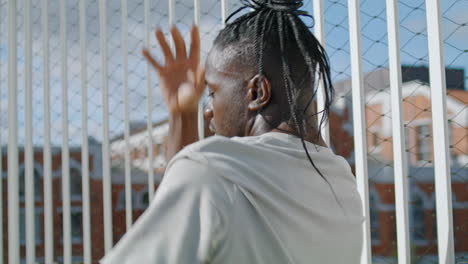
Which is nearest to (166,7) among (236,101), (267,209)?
(236,101)

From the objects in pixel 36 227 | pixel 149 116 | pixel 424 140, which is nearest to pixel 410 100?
pixel 424 140

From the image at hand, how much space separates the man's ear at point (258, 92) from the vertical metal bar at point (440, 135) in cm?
62

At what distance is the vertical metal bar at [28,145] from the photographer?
7.17 ft

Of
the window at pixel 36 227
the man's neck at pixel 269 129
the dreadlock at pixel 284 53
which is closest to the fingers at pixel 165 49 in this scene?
the dreadlock at pixel 284 53

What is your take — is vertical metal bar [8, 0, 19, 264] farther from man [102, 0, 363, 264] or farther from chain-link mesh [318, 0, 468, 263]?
man [102, 0, 363, 264]

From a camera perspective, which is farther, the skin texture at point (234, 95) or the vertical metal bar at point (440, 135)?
the vertical metal bar at point (440, 135)

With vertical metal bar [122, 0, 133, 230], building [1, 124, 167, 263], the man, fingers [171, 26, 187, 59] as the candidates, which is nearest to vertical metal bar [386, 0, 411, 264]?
the man

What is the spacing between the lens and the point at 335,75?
1.46 m

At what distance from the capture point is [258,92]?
2.58 feet

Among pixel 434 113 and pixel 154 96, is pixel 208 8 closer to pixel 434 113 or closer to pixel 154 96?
pixel 154 96

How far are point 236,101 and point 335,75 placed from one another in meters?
0.71

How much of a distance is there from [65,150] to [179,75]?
4.02 feet

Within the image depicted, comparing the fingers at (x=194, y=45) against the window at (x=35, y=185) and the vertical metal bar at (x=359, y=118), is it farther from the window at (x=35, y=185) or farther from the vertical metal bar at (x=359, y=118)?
the window at (x=35, y=185)

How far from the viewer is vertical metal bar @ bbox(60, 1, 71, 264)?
6.71 feet
